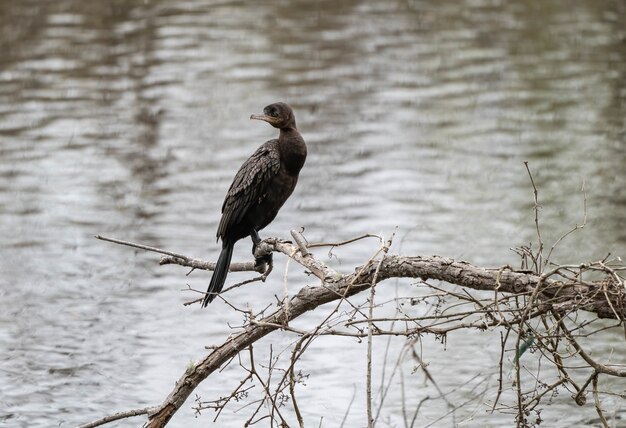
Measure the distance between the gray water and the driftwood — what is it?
1.47 metres

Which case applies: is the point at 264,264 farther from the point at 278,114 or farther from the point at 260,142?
the point at 260,142

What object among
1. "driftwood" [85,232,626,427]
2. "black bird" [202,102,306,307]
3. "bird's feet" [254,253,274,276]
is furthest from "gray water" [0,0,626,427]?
"driftwood" [85,232,626,427]

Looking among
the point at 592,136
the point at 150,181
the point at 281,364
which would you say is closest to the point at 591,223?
the point at 592,136

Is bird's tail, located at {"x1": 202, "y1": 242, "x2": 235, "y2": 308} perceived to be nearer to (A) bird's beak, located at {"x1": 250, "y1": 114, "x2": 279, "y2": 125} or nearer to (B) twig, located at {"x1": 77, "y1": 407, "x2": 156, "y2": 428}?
(A) bird's beak, located at {"x1": 250, "y1": 114, "x2": 279, "y2": 125}

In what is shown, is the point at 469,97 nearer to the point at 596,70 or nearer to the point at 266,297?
the point at 596,70

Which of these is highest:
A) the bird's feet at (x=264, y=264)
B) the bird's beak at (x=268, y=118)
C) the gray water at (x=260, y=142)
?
the bird's beak at (x=268, y=118)

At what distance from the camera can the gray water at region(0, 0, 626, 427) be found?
8.09 m

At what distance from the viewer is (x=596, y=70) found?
1445 centimetres

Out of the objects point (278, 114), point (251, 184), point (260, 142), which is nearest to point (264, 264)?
point (251, 184)

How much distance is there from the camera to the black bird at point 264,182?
5.84 m

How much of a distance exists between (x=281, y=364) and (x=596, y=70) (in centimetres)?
792

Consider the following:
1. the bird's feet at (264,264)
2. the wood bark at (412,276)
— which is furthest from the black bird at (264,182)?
the wood bark at (412,276)

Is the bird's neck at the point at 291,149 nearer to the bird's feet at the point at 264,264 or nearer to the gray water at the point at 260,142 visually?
the bird's feet at the point at 264,264

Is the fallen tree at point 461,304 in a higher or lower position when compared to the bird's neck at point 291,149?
lower
